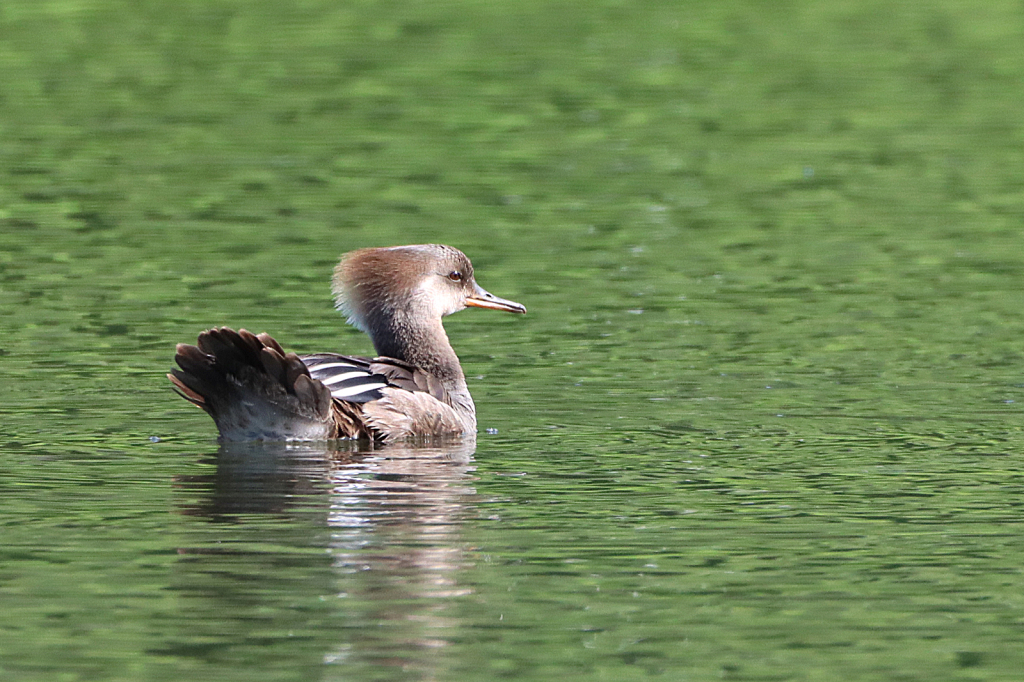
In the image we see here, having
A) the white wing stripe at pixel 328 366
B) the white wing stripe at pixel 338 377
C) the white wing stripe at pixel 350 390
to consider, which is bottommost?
the white wing stripe at pixel 350 390

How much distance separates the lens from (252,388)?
1091 centimetres

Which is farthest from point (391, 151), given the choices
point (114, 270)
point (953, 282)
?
point (953, 282)

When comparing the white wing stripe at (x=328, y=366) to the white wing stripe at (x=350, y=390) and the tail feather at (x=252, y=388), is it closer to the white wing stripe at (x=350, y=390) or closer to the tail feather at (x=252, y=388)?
the white wing stripe at (x=350, y=390)

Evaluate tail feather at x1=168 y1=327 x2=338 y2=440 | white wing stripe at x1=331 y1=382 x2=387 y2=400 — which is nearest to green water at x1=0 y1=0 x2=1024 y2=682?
tail feather at x1=168 y1=327 x2=338 y2=440

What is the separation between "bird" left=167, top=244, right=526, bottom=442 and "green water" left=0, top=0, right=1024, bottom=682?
24cm

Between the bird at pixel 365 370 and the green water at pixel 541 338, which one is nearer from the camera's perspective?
the green water at pixel 541 338

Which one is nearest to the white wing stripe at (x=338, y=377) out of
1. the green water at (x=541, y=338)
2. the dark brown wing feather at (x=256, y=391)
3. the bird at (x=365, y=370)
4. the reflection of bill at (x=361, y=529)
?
the bird at (x=365, y=370)

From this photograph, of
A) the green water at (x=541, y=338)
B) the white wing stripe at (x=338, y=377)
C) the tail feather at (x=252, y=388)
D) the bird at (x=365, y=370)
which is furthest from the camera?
the white wing stripe at (x=338, y=377)

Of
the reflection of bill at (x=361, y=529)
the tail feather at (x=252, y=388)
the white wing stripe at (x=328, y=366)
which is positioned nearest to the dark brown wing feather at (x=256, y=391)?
the tail feather at (x=252, y=388)

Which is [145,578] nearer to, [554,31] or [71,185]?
[71,185]

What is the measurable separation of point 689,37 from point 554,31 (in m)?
2.00

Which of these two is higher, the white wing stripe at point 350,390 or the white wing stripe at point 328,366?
the white wing stripe at point 328,366

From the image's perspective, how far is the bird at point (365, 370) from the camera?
10.8 metres

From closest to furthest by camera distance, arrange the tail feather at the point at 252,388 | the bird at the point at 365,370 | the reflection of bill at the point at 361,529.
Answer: the reflection of bill at the point at 361,529, the tail feather at the point at 252,388, the bird at the point at 365,370
